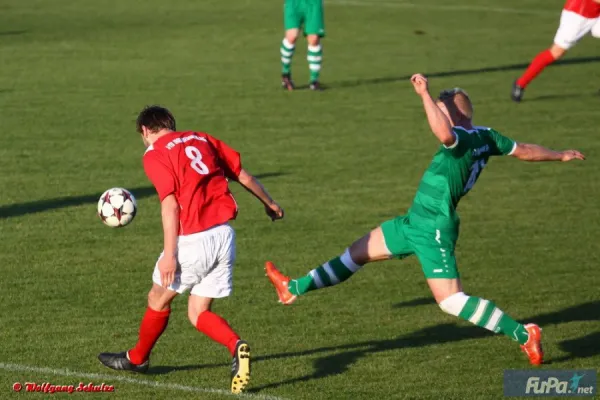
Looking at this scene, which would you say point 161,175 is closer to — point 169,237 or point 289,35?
point 169,237

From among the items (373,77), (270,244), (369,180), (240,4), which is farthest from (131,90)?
(240,4)

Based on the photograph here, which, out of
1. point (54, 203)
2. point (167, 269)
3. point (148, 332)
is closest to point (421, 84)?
point (167, 269)

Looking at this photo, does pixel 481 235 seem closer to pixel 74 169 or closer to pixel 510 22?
pixel 74 169

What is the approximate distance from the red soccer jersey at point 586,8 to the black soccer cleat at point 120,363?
11527 millimetres

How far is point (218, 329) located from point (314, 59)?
40.4 ft

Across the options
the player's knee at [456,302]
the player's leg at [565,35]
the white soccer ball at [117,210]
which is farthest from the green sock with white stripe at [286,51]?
the player's knee at [456,302]

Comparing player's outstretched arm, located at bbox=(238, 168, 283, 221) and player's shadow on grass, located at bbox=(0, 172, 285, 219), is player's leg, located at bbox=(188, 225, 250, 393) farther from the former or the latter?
player's shadow on grass, located at bbox=(0, 172, 285, 219)

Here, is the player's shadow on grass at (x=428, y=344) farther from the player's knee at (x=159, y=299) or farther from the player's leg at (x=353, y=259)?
the player's knee at (x=159, y=299)

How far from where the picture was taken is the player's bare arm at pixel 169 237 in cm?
723

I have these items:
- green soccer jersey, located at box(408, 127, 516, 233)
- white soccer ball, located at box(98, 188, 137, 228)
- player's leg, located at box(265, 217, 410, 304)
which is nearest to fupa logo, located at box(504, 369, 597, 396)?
green soccer jersey, located at box(408, 127, 516, 233)

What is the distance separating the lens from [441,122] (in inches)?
301

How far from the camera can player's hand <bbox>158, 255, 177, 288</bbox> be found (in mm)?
7273

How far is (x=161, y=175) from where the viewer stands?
24.0ft

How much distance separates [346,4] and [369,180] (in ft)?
56.2
